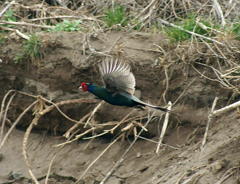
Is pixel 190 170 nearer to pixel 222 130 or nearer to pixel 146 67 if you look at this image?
pixel 222 130

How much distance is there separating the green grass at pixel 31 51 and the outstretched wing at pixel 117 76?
1.13 metres

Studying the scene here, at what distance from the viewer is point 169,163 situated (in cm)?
775

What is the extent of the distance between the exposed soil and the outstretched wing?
476mm

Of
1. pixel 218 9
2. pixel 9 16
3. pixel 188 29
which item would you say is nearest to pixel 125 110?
pixel 188 29

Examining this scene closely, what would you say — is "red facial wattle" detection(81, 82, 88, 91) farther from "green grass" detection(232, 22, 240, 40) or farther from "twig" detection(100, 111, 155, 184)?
"green grass" detection(232, 22, 240, 40)

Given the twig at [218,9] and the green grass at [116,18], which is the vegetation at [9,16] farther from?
the twig at [218,9]

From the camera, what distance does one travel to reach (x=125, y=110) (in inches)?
333

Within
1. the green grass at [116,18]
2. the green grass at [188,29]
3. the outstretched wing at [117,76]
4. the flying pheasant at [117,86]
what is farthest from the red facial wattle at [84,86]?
the green grass at [116,18]

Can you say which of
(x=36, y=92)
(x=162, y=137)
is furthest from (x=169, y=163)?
(x=36, y=92)

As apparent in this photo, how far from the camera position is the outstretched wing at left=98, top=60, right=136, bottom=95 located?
770 cm

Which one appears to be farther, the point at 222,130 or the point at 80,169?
the point at 80,169

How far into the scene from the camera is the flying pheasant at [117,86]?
7.71 metres

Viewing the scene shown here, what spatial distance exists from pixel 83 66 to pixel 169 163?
1387mm

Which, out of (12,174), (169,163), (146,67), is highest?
(146,67)
